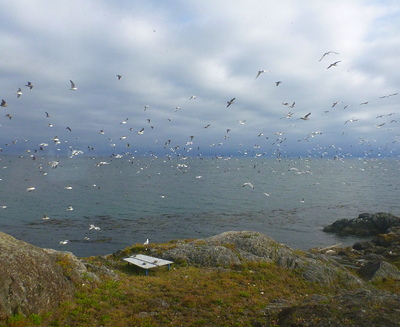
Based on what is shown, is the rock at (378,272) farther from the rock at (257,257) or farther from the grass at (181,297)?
the rock at (257,257)

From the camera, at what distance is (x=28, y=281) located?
1145 cm

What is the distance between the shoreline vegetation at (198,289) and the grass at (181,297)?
0.04 meters

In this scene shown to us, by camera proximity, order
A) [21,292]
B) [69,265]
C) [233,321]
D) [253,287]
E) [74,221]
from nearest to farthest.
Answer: [21,292] → [233,321] → [69,265] → [253,287] → [74,221]

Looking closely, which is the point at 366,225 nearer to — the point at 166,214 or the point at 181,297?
the point at 166,214

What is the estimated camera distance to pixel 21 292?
1102cm

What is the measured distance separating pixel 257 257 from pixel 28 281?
1611 centimetres

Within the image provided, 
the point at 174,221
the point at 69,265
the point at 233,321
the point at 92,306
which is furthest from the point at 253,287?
the point at 174,221

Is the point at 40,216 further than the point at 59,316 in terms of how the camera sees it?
Yes

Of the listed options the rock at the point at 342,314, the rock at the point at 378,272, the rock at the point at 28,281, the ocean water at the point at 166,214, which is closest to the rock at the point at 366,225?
the ocean water at the point at 166,214

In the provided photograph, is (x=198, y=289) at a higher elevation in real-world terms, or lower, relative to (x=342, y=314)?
lower

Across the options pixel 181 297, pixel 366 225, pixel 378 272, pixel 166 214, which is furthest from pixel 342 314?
pixel 166 214

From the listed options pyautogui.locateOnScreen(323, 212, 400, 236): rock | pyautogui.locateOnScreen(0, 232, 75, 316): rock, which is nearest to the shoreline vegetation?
pyautogui.locateOnScreen(0, 232, 75, 316): rock

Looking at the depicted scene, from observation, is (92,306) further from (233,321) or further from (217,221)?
(217,221)

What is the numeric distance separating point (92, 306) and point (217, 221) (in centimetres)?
4617
